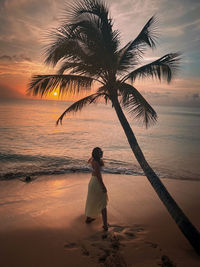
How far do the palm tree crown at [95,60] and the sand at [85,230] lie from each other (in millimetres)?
3170

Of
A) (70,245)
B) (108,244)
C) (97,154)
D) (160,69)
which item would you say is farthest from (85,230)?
(160,69)

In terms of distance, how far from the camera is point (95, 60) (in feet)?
16.7

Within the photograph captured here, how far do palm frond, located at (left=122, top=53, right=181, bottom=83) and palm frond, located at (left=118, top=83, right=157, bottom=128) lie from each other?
22.2 inches

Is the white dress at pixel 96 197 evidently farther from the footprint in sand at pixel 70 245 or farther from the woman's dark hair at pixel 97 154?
the footprint in sand at pixel 70 245

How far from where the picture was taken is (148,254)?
4031 mm

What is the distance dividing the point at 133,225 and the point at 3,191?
18.6 ft

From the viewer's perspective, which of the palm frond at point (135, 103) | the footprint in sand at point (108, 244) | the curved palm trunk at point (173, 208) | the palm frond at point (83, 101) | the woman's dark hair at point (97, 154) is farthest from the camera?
the palm frond at point (83, 101)

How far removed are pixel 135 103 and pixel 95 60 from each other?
1.58m

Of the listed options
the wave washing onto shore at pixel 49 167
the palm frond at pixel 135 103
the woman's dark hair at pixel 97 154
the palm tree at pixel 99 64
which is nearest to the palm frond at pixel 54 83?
the palm tree at pixel 99 64

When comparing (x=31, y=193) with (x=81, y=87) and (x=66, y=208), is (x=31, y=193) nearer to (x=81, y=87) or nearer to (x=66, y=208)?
(x=66, y=208)

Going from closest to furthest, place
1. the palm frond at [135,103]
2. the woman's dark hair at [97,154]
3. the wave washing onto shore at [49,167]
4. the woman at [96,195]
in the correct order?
1. the woman's dark hair at [97,154]
2. the woman at [96,195]
3. the palm frond at [135,103]
4. the wave washing onto shore at [49,167]

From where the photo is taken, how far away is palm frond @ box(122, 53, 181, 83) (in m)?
5.12

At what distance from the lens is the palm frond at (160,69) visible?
5.12 meters

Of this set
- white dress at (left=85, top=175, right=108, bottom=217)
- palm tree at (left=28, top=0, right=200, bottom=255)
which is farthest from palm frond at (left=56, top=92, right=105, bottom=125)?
white dress at (left=85, top=175, right=108, bottom=217)
